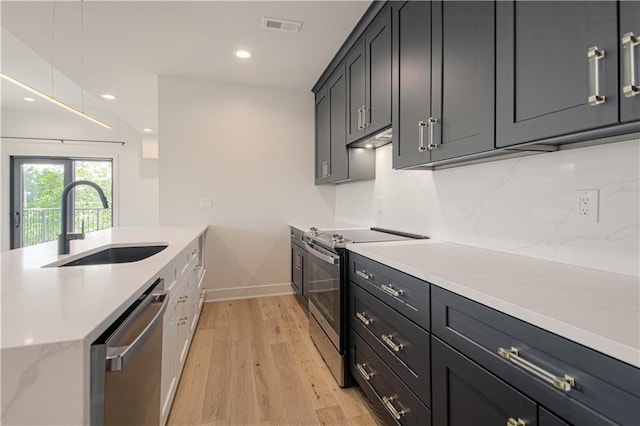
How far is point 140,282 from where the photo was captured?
1014 millimetres

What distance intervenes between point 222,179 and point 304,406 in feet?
8.53

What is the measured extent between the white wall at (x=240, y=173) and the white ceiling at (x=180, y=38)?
0.86 feet

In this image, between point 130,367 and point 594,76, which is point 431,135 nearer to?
point 594,76

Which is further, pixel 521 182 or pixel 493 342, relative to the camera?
pixel 521 182

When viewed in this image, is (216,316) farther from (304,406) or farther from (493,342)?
(493,342)

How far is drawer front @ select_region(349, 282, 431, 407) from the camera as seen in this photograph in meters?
1.16

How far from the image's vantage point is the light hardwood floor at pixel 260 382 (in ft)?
5.33

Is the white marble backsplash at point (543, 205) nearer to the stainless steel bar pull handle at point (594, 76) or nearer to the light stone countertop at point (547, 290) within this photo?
the light stone countertop at point (547, 290)

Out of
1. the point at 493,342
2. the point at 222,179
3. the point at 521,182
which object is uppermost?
the point at 222,179

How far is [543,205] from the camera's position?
4.25 ft

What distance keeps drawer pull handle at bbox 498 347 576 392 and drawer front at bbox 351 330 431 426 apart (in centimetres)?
50

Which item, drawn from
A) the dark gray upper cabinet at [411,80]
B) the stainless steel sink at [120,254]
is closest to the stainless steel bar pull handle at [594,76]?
the dark gray upper cabinet at [411,80]

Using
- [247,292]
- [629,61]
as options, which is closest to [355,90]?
[629,61]

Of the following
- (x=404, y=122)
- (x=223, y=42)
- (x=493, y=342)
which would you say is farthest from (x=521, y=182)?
(x=223, y=42)
